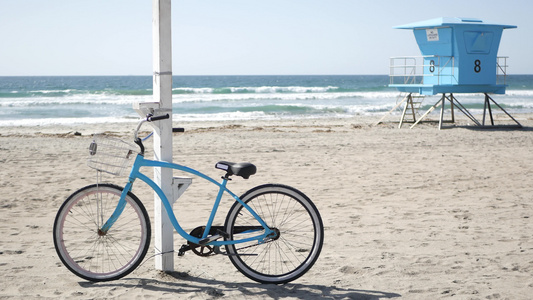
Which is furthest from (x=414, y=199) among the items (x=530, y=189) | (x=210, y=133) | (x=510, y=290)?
(x=210, y=133)

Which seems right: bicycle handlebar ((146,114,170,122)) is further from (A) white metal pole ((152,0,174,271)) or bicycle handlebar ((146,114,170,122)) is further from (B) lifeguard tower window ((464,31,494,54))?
(B) lifeguard tower window ((464,31,494,54))

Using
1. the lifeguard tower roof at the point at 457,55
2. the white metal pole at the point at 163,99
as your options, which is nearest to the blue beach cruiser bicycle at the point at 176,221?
the white metal pole at the point at 163,99

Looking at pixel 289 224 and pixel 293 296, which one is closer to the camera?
pixel 293 296

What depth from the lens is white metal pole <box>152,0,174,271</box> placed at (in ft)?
12.2

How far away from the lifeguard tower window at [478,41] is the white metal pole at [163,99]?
14.3 m

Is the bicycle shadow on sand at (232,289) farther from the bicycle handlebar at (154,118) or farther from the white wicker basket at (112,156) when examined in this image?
the bicycle handlebar at (154,118)

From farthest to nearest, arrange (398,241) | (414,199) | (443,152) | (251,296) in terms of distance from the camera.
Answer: (443,152) < (414,199) < (398,241) < (251,296)

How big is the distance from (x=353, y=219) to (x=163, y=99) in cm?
281

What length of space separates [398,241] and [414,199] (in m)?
1.92

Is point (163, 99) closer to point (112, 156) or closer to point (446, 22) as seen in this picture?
point (112, 156)

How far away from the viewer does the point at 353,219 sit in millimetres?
5738

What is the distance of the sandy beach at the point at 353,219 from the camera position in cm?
373

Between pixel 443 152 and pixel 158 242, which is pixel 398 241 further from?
pixel 443 152

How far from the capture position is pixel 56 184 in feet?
24.8
